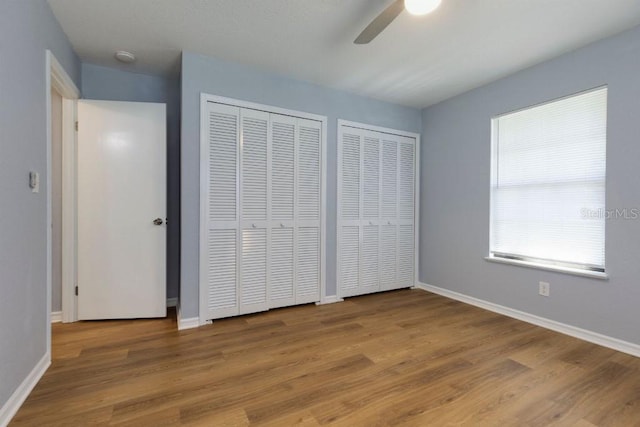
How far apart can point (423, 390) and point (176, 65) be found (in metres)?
3.40

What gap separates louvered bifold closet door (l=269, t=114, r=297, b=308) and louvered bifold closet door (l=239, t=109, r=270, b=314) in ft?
0.23

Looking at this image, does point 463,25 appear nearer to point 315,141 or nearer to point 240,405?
point 315,141

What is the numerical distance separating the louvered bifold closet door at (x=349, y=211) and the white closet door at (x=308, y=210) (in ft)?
0.94

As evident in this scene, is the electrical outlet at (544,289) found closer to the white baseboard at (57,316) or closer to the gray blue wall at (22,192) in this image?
the gray blue wall at (22,192)

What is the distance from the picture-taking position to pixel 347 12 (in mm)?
2061

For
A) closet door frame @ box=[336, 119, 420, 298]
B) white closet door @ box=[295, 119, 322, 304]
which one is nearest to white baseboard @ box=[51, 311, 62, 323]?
white closet door @ box=[295, 119, 322, 304]

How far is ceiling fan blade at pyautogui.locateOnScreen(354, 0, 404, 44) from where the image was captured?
5.18 feet

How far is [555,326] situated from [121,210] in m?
4.08

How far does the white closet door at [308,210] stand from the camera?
3162 mm

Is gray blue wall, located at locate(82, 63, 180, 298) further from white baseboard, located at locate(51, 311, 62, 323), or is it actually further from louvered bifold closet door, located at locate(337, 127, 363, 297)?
louvered bifold closet door, located at locate(337, 127, 363, 297)

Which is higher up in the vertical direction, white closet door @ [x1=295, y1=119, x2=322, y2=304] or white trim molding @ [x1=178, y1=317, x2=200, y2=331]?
white closet door @ [x1=295, y1=119, x2=322, y2=304]

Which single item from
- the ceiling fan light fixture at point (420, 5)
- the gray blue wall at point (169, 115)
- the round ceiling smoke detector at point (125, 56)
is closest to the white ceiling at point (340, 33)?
the round ceiling smoke detector at point (125, 56)

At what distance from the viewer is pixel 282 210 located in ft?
10.0

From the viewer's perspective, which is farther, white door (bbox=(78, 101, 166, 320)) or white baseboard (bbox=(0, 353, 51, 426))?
white door (bbox=(78, 101, 166, 320))
